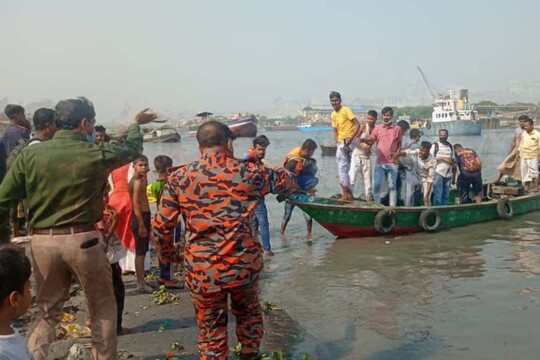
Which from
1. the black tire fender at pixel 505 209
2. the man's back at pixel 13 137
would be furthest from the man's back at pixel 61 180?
the black tire fender at pixel 505 209

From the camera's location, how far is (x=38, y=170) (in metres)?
3.91

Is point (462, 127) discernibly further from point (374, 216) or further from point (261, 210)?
point (261, 210)

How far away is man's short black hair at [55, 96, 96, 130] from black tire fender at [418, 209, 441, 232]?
28.6 ft

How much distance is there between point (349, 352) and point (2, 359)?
3.93 meters

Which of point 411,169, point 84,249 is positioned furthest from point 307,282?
point 84,249

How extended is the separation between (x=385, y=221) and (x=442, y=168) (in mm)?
1967

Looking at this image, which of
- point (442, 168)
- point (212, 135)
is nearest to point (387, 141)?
point (442, 168)

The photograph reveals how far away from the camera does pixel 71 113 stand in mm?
4055

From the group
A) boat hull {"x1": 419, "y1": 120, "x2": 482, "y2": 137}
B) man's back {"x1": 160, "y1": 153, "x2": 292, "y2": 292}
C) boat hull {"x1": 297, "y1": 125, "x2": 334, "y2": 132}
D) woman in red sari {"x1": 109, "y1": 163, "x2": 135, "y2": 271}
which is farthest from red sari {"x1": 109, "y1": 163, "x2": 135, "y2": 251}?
boat hull {"x1": 297, "y1": 125, "x2": 334, "y2": 132}

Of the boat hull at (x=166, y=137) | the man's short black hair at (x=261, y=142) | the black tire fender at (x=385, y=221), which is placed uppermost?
the man's short black hair at (x=261, y=142)

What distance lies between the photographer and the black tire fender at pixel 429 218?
11617 millimetres

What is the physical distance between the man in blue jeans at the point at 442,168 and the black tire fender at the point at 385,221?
5.57 ft

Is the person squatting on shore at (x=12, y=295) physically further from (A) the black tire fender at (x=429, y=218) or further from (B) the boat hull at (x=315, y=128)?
(B) the boat hull at (x=315, y=128)

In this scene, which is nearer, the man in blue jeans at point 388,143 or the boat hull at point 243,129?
the boat hull at point 243,129
